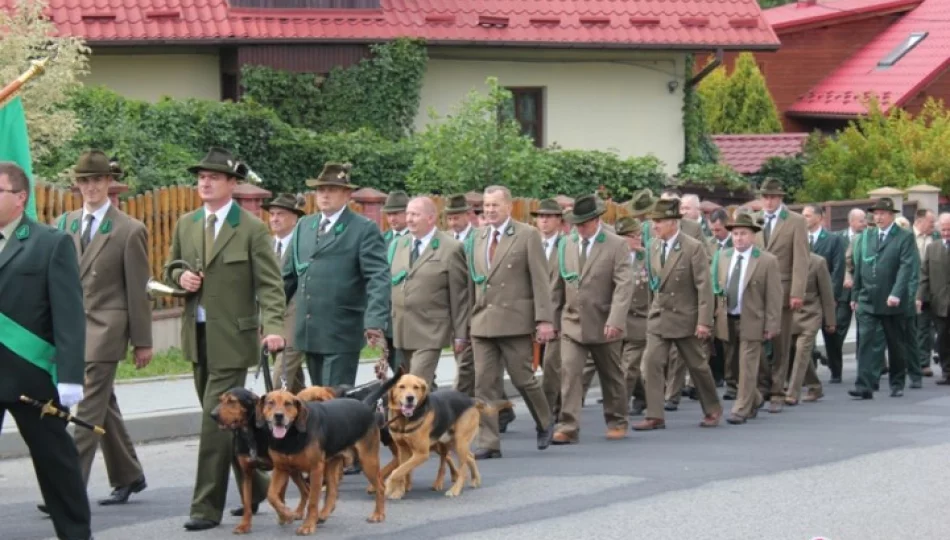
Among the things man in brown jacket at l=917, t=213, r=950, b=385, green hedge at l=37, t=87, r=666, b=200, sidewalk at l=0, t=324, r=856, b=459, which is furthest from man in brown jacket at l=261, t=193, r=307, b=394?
man in brown jacket at l=917, t=213, r=950, b=385

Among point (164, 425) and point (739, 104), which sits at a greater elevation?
point (739, 104)

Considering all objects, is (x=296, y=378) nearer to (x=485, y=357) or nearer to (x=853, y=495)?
(x=485, y=357)

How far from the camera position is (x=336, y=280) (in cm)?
1238

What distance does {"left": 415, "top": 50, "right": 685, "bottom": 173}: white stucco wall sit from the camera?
102ft

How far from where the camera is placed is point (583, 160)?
30.2m

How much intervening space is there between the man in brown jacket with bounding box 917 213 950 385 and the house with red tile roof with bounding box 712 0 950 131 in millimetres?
23564

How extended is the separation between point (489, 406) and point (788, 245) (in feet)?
19.9

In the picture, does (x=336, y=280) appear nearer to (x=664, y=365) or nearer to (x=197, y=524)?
(x=197, y=524)

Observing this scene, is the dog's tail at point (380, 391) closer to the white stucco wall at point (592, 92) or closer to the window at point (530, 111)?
the white stucco wall at point (592, 92)

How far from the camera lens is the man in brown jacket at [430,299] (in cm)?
1421

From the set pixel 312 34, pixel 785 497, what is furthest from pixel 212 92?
pixel 785 497

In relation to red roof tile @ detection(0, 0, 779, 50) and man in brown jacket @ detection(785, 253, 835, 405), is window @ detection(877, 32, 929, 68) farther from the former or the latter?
man in brown jacket @ detection(785, 253, 835, 405)

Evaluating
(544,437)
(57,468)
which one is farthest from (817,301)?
(57,468)

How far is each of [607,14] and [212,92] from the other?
7.07m
